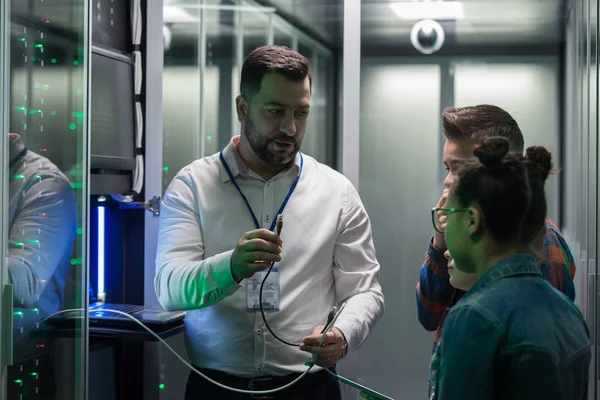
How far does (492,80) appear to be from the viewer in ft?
10.4

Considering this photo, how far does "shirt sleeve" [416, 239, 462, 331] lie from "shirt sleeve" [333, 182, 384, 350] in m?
0.20

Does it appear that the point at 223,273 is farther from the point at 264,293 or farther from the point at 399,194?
the point at 399,194

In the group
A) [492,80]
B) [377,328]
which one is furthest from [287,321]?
[492,80]

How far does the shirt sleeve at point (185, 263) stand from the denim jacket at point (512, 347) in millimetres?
925

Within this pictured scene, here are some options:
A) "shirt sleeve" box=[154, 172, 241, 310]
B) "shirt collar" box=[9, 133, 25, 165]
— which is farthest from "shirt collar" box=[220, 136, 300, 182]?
"shirt collar" box=[9, 133, 25, 165]

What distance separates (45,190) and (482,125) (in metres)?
1.13

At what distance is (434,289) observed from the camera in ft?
6.73

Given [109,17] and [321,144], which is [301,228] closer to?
[321,144]

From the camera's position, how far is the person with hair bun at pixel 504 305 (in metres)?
1.21

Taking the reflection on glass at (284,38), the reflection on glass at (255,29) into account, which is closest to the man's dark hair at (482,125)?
the reflection on glass at (284,38)

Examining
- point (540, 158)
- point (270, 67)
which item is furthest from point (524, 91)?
point (540, 158)

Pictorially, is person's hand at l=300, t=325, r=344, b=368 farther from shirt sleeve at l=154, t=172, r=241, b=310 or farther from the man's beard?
the man's beard

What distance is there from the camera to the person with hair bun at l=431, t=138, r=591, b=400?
3.96 ft

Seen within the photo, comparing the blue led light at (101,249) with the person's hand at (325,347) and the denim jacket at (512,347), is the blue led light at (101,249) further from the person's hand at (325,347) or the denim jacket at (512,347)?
the denim jacket at (512,347)
